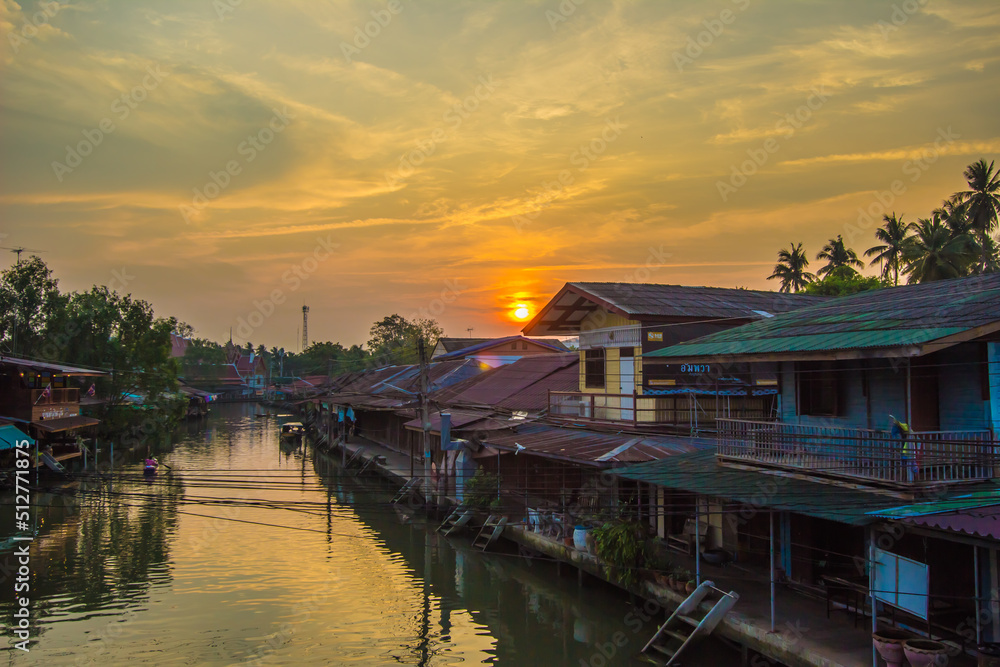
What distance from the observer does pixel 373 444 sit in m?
49.9

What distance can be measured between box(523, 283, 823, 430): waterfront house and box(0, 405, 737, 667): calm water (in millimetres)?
5666

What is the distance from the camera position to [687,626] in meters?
14.1

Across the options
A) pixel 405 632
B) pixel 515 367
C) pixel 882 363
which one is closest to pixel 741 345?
pixel 882 363

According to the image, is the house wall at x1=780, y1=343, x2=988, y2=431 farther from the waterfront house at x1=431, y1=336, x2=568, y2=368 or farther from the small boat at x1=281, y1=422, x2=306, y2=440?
the small boat at x1=281, y1=422, x2=306, y2=440

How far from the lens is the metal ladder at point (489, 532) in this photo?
73.0 ft

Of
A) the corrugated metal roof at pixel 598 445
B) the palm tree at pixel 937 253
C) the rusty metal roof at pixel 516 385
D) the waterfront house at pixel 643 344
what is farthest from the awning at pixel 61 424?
the palm tree at pixel 937 253

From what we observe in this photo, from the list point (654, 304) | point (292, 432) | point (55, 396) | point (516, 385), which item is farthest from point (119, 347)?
point (654, 304)

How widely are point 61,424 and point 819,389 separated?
3737 centimetres

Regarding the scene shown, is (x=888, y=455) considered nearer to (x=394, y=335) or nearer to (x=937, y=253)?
(x=937, y=253)

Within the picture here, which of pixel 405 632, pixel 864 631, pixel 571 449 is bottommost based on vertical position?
pixel 405 632

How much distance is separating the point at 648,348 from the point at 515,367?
1605cm

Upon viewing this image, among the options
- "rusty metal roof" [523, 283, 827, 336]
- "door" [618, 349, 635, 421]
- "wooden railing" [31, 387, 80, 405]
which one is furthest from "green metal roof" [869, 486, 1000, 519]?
"wooden railing" [31, 387, 80, 405]

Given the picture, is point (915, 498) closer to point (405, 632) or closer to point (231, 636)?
point (405, 632)

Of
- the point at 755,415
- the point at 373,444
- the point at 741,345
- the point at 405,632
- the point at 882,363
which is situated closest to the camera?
the point at 882,363
